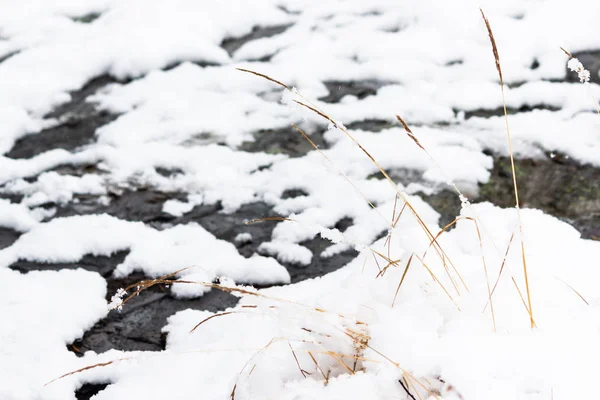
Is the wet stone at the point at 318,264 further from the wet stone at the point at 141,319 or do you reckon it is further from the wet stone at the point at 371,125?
the wet stone at the point at 371,125

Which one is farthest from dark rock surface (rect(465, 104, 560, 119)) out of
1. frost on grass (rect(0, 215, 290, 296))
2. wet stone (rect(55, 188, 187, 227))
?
wet stone (rect(55, 188, 187, 227))

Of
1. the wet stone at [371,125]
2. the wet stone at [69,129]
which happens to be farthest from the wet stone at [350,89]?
the wet stone at [69,129]

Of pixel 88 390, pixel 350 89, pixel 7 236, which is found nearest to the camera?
pixel 88 390

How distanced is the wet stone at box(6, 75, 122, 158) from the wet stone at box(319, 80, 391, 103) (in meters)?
1.45

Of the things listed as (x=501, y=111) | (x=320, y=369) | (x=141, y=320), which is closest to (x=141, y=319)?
(x=141, y=320)

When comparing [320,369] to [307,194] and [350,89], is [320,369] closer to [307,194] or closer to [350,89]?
[307,194]

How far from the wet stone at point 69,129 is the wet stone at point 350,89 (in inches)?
57.1

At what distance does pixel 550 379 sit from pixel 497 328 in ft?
0.53

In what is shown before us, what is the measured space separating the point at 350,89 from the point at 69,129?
6.13 feet

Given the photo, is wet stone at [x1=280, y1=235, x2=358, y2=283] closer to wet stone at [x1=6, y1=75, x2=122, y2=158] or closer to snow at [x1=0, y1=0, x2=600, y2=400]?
snow at [x1=0, y1=0, x2=600, y2=400]

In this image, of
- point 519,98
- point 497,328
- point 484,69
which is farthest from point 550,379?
point 484,69

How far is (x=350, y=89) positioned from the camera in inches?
134

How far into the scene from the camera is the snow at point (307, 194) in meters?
1.13

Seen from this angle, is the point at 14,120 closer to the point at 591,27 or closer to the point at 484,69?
the point at 484,69
